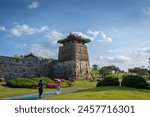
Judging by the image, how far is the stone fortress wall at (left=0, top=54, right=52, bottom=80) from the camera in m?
50.9

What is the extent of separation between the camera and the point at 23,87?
3919cm

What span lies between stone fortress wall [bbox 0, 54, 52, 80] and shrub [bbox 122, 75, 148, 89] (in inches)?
1097

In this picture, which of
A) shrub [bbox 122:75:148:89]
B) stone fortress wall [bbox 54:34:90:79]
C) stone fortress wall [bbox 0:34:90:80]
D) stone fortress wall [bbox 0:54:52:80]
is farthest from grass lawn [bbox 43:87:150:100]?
stone fortress wall [bbox 54:34:90:79]

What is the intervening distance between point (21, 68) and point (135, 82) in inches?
1180

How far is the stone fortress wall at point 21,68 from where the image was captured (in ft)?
167

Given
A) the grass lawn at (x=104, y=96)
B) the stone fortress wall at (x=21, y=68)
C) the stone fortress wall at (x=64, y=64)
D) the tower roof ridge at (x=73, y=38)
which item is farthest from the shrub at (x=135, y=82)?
the tower roof ridge at (x=73, y=38)

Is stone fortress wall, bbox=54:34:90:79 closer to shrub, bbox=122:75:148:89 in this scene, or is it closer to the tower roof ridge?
the tower roof ridge

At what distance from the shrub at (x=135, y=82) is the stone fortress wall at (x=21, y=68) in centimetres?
2787

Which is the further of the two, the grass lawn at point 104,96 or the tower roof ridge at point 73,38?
the tower roof ridge at point 73,38

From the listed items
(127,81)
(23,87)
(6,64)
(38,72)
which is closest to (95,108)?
(127,81)

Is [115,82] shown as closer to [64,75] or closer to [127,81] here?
[127,81]

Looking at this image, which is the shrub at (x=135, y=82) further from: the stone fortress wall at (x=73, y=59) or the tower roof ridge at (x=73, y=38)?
the tower roof ridge at (x=73, y=38)

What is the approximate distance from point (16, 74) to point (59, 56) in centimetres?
1359

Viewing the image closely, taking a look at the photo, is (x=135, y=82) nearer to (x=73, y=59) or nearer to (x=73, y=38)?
(x=73, y=59)
